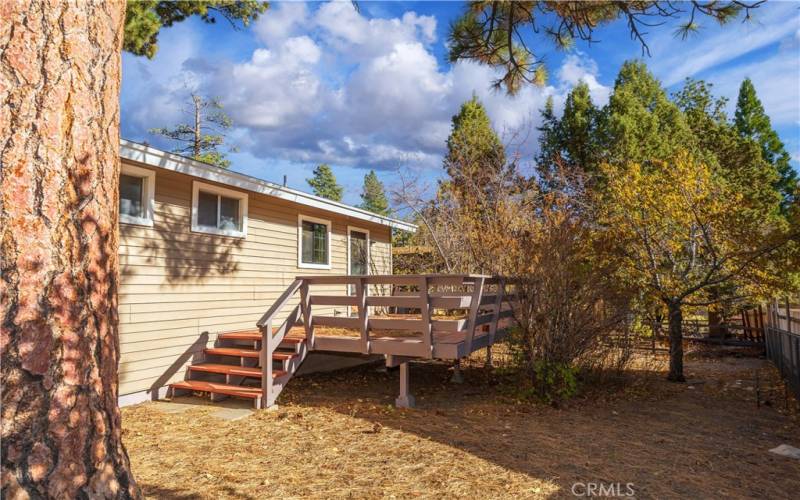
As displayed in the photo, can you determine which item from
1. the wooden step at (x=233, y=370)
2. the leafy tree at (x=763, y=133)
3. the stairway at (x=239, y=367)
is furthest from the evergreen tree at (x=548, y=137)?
the wooden step at (x=233, y=370)

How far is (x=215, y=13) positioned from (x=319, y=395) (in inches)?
328

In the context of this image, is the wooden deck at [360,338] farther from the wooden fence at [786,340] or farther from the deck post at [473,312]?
the wooden fence at [786,340]

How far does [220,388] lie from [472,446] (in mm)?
3569

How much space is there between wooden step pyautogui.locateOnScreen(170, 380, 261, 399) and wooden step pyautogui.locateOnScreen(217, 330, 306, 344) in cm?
74

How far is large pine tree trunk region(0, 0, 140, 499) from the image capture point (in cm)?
202

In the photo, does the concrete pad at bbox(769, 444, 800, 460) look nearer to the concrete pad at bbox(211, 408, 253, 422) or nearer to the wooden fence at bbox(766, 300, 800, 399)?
the wooden fence at bbox(766, 300, 800, 399)

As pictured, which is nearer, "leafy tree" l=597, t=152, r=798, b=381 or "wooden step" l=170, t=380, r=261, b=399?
"wooden step" l=170, t=380, r=261, b=399

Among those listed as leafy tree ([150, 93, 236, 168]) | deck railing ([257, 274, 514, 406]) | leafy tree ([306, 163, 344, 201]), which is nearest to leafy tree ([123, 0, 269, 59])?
deck railing ([257, 274, 514, 406])

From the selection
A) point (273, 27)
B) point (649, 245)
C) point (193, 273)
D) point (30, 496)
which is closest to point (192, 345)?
point (193, 273)

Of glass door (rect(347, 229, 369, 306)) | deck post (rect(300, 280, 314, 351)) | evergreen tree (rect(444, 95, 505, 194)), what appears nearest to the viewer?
deck post (rect(300, 280, 314, 351))

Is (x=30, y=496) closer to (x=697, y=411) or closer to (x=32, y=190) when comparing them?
(x=32, y=190)

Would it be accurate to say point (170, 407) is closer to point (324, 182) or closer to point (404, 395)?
point (404, 395)

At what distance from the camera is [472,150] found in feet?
70.5

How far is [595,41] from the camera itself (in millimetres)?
6941
